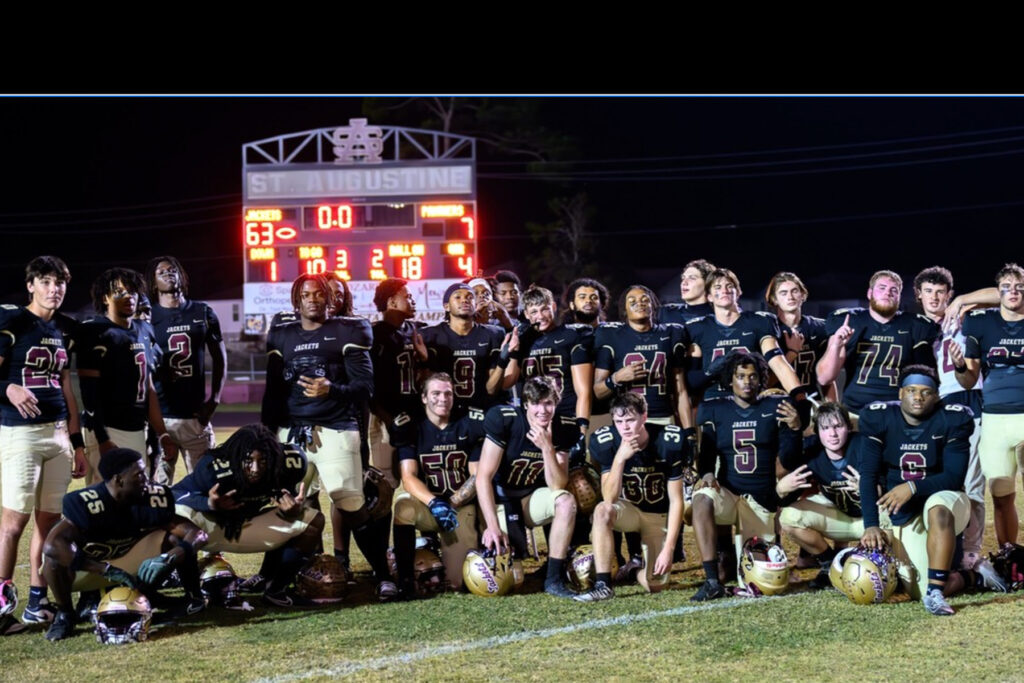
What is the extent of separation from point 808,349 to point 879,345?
75 centimetres

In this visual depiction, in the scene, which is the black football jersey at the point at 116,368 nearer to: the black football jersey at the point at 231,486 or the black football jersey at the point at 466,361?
the black football jersey at the point at 231,486

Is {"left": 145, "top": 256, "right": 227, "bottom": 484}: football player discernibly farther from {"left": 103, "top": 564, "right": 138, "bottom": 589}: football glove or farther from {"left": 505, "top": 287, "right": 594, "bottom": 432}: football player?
{"left": 505, "top": 287, "right": 594, "bottom": 432}: football player

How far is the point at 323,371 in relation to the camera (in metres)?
7.41

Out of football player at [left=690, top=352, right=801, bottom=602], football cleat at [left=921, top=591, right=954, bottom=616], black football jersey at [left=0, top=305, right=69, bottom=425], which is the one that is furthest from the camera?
football player at [left=690, top=352, right=801, bottom=602]

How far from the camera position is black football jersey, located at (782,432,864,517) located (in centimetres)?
694

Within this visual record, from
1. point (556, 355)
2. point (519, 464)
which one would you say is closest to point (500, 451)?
point (519, 464)

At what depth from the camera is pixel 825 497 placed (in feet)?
23.3

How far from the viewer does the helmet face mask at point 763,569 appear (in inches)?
266

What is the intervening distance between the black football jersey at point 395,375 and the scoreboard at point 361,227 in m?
17.8

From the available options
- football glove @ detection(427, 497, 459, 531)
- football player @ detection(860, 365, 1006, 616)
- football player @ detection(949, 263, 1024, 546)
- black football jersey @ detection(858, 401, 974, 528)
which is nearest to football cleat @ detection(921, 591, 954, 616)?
football player @ detection(860, 365, 1006, 616)

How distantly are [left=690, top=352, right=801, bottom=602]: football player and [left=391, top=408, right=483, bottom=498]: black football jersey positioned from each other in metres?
1.48

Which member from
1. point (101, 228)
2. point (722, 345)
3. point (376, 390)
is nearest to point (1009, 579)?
point (722, 345)

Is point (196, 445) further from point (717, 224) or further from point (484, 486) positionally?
point (717, 224)

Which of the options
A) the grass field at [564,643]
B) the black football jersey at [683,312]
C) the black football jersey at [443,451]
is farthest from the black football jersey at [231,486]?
the black football jersey at [683,312]
